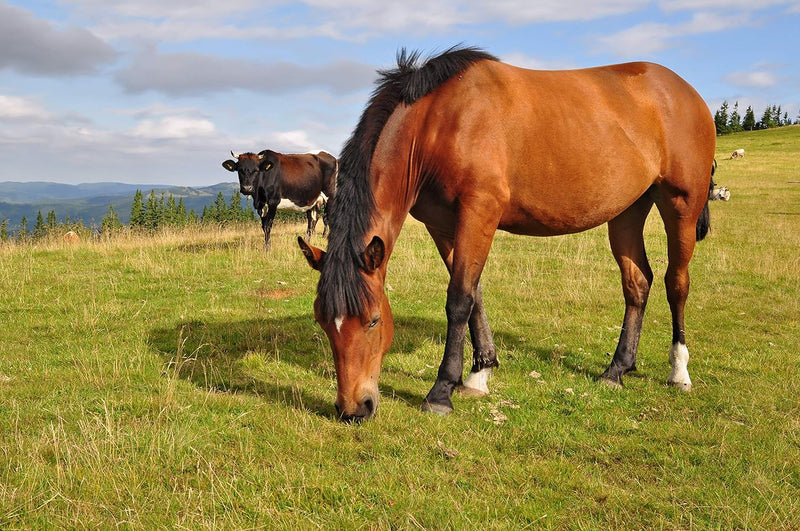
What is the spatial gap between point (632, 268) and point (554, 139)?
7.07 ft

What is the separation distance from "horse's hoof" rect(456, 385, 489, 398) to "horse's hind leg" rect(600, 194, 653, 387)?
1855 mm

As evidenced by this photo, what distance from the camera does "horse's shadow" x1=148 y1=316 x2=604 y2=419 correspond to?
5.32m

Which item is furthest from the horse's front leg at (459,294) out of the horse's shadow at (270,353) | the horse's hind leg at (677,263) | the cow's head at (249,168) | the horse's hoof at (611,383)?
the cow's head at (249,168)

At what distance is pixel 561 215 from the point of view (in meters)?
5.61

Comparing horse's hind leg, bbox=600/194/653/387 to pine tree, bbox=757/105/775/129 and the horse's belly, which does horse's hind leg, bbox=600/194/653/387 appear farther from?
pine tree, bbox=757/105/775/129

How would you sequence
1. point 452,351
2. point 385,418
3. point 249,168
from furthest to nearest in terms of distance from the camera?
point 249,168 → point 452,351 → point 385,418

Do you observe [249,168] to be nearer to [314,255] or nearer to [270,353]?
[270,353]

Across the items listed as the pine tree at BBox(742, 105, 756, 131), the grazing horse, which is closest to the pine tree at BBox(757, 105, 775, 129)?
the pine tree at BBox(742, 105, 756, 131)

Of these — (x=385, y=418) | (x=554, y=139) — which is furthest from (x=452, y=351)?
(x=554, y=139)

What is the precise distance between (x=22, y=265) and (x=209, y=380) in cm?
836

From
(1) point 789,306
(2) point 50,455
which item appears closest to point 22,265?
(2) point 50,455

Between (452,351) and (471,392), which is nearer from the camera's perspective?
(452,351)

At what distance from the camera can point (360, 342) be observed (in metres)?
4.26

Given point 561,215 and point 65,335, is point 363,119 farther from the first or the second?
point 65,335
